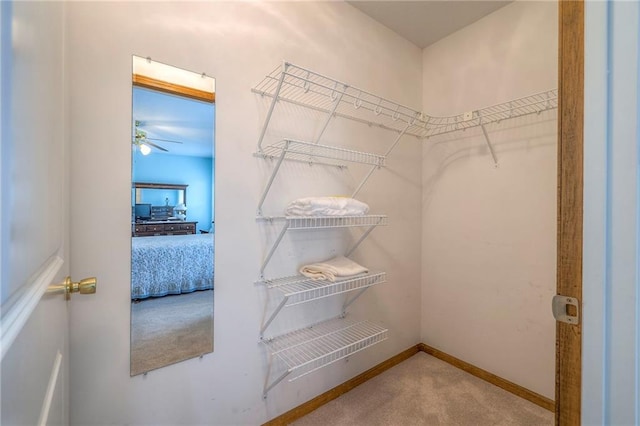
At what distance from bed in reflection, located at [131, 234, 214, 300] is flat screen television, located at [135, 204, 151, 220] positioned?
0.30 feet

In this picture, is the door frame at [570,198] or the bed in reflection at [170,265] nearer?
the door frame at [570,198]

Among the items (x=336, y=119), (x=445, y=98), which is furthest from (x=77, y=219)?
(x=445, y=98)

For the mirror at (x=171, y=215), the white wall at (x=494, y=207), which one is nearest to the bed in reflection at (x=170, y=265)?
the mirror at (x=171, y=215)

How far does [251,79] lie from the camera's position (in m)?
1.47

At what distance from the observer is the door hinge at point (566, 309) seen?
1.86 feet

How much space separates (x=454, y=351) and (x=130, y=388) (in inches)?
85.9

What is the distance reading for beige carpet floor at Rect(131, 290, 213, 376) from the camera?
1.19 metres

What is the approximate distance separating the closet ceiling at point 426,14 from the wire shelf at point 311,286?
1.84 m

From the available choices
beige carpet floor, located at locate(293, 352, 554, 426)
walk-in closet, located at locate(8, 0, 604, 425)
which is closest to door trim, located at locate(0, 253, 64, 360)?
walk-in closet, located at locate(8, 0, 604, 425)

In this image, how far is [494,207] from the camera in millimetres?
2006

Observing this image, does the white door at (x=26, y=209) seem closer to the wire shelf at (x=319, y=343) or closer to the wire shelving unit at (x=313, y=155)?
the wire shelving unit at (x=313, y=155)

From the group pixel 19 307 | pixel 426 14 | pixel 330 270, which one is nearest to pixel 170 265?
pixel 330 270

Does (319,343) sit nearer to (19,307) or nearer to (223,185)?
(223,185)

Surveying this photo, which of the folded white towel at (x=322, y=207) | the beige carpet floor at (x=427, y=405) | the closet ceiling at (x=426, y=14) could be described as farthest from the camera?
the closet ceiling at (x=426, y=14)
